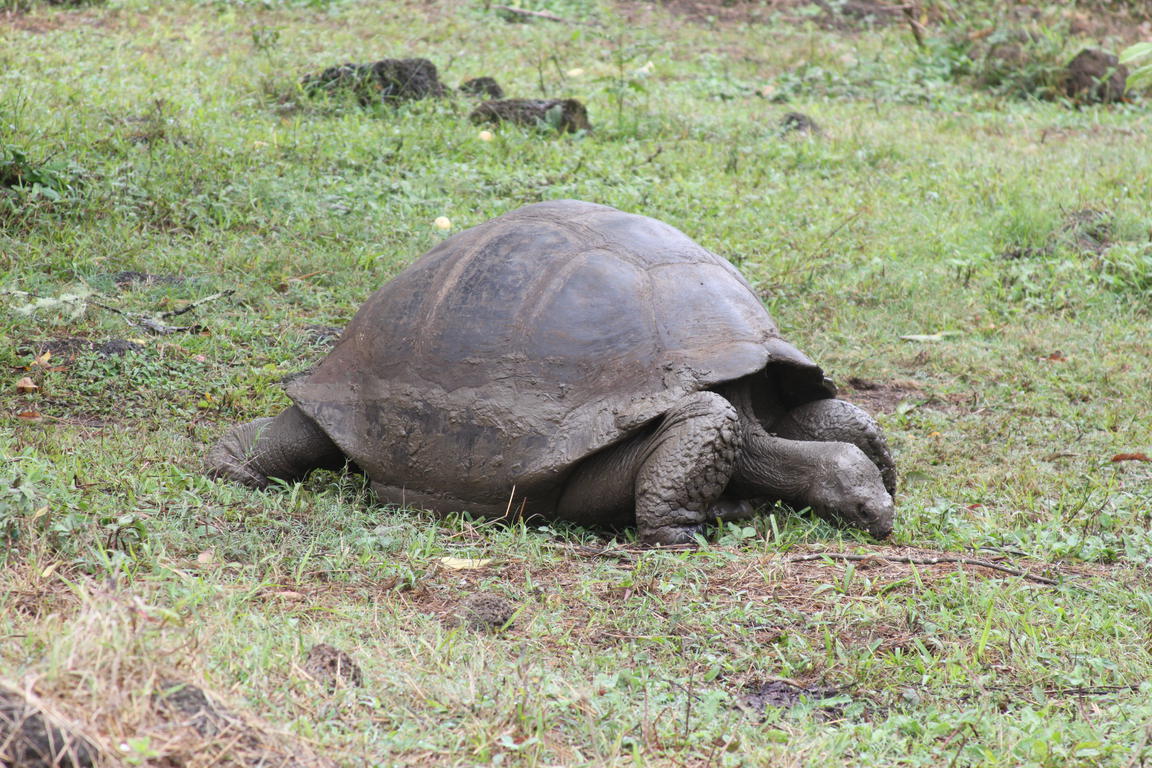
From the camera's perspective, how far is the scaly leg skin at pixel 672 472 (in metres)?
3.82

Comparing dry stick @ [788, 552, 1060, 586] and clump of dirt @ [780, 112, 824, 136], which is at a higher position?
clump of dirt @ [780, 112, 824, 136]

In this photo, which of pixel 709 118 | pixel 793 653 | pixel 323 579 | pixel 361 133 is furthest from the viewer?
pixel 709 118

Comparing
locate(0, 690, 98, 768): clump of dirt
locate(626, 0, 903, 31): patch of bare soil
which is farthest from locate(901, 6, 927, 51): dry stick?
locate(0, 690, 98, 768): clump of dirt

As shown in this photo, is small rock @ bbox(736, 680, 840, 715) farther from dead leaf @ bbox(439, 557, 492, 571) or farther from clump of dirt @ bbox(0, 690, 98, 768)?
clump of dirt @ bbox(0, 690, 98, 768)

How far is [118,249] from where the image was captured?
637cm

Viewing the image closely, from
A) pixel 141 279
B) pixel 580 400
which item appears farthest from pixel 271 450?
pixel 141 279

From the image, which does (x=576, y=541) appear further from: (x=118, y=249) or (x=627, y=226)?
(x=118, y=249)

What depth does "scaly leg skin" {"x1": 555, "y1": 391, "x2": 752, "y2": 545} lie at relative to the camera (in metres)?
3.82

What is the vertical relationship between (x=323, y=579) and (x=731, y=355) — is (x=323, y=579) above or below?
below

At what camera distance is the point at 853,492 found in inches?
155

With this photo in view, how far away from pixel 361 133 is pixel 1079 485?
5.49 metres

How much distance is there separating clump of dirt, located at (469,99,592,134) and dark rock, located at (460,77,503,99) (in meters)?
0.61

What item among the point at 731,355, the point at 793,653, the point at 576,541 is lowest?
the point at 576,541

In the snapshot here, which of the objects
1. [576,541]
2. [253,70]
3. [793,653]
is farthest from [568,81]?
[793,653]
